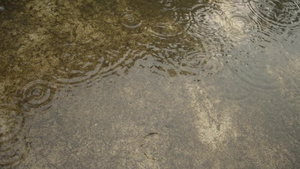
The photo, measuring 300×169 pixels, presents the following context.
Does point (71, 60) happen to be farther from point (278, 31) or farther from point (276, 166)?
point (278, 31)

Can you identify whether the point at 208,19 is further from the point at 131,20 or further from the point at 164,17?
the point at 131,20

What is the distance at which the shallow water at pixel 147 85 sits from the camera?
139 centimetres

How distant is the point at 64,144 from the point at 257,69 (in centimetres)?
147

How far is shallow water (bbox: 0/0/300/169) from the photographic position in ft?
4.55

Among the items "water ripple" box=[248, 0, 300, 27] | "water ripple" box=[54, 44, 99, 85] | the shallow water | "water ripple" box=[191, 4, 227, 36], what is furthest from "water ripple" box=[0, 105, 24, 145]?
"water ripple" box=[248, 0, 300, 27]

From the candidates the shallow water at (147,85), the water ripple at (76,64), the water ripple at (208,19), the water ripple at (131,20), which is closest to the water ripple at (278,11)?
the shallow water at (147,85)

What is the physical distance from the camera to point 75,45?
1747mm

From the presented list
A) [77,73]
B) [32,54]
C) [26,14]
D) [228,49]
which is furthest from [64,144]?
[228,49]

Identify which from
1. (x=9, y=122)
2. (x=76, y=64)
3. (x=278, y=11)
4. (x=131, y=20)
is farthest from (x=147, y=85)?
(x=278, y=11)

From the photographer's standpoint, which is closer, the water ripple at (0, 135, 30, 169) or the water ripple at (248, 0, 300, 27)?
the water ripple at (0, 135, 30, 169)

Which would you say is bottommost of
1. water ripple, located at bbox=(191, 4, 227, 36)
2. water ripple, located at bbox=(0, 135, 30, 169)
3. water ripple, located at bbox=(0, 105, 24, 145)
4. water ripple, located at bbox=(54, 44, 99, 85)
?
water ripple, located at bbox=(0, 135, 30, 169)

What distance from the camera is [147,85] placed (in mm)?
1629

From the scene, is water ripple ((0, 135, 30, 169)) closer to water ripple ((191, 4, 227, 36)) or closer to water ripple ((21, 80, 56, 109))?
water ripple ((21, 80, 56, 109))

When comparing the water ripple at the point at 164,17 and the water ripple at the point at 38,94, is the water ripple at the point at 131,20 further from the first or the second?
the water ripple at the point at 38,94
